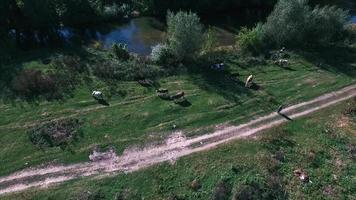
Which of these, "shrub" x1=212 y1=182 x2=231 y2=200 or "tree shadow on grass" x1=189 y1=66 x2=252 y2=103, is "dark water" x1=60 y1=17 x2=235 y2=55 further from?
"shrub" x1=212 y1=182 x2=231 y2=200

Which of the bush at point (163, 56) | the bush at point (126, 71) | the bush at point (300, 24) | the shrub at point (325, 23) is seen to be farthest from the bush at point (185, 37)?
the shrub at point (325, 23)

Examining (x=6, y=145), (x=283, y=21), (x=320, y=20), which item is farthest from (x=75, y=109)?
(x=320, y=20)

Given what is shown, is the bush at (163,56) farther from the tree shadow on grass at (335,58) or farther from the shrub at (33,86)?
the tree shadow on grass at (335,58)

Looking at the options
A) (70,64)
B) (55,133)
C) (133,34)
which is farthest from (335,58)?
(55,133)

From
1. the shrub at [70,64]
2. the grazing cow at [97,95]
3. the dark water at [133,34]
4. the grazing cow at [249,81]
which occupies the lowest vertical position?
the dark water at [133,34]

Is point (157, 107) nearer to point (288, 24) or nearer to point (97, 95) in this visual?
point (97, 95)

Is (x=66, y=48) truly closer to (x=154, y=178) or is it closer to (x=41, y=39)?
(x=41, y=39)

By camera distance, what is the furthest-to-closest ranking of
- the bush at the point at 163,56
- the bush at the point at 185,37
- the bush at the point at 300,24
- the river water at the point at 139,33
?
the river water at the point at 139,33 → the bush at the point at 300,24 → the bush at the point at 163,56 → the bush at the point at 185,37
